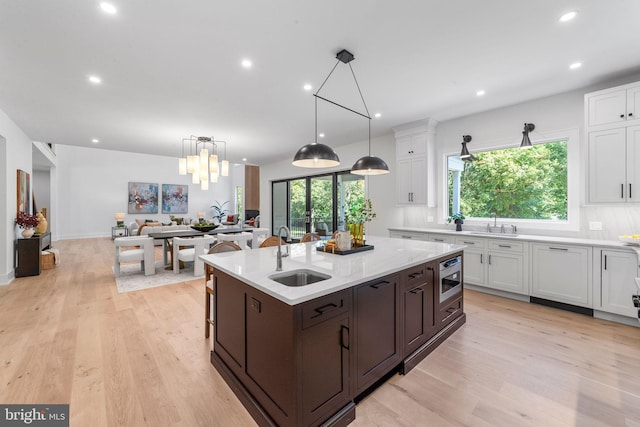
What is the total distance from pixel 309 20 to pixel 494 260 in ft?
12.3

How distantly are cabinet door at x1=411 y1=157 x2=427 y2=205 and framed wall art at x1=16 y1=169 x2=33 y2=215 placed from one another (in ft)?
23.6

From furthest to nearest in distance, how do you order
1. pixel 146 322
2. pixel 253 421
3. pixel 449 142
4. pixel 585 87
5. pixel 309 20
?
pixel 449 142
pixel 585 87
pixel 146 322
pixel 309 20
pixel 253 421

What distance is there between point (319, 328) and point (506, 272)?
3406mm

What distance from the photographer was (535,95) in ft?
12.2

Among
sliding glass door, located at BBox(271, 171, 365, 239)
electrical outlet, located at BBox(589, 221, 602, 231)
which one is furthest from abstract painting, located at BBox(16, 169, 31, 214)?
electrical outlet, located at BBox(589, 221, 602, 231)

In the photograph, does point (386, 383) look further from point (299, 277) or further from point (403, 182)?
point (403, 182)

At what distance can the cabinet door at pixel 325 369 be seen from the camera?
1.46 m

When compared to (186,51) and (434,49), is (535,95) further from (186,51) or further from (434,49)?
(186,51)

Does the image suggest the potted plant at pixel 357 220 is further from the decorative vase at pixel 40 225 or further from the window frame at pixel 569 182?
the decorative vase at pixel 40 225

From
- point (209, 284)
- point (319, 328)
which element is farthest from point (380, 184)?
point (319, 328)

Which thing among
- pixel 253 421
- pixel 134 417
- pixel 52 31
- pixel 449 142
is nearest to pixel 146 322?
pixel 134 417

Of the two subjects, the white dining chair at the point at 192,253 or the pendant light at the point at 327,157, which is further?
the white dining chair at the point at 192,253

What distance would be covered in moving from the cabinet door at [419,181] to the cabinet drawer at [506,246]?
126 centimetres

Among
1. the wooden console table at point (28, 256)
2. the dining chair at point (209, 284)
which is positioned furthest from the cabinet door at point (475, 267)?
the wooden console table at point (28, 256)
